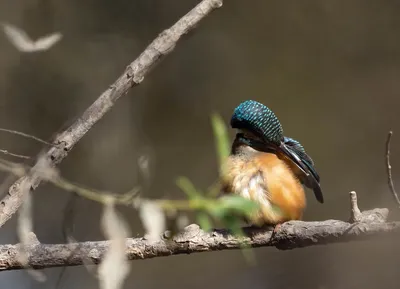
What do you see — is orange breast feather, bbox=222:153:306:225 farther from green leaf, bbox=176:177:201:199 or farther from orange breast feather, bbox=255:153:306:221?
green leaf, bbox=176:177:201:199

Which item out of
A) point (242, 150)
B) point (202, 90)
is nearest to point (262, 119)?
point (242, 150)

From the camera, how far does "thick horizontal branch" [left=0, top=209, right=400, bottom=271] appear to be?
1.29 m

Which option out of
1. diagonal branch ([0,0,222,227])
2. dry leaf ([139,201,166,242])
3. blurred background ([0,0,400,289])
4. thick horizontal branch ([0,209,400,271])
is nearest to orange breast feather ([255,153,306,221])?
thick horizontal branch ([0,209,400,271])

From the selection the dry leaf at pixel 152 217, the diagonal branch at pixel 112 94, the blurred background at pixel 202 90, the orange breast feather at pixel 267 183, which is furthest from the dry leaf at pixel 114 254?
the blurred background at pixel 202 90

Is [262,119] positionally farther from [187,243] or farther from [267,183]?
[187,243]

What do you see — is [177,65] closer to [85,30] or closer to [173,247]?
[85,30]

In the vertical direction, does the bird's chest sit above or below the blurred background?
below

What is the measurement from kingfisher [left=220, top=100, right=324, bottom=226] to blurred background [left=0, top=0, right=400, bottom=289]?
4.40ft

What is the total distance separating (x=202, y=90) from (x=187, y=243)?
196 cm

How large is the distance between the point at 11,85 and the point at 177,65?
727 mm

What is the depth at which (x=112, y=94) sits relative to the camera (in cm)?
142

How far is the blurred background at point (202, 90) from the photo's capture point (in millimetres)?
3127

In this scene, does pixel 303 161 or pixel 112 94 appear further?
pixel 303 161

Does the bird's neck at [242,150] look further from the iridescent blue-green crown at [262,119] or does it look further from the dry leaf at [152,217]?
the dry leaf at [152,217]
